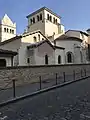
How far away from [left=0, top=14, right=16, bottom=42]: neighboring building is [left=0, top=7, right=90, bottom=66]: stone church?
1626 centimetres

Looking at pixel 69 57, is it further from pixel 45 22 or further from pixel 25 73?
pixel 25 73

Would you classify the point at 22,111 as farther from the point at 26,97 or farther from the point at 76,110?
the point at 26,97

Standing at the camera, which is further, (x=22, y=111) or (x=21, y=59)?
(x=21, y=59)

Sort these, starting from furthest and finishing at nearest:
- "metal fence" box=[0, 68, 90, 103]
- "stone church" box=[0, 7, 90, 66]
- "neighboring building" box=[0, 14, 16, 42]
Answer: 1. "neighboring building" box=[0, 14, 16, 42]
2. "stone church" box=[0, 7, 90, 66]
3. "metal fence" box=[0, 68, 90, 103]

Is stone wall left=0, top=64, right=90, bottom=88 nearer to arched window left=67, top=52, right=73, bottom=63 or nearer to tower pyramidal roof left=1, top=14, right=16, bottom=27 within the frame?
arched window left=67, top=52, right=73, bottom=63

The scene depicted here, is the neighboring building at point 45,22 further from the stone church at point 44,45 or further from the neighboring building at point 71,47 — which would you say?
the neighboring building at point 71,47

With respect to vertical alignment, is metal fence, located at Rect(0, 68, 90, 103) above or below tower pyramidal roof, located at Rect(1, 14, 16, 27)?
below

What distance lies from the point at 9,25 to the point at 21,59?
44.7 m

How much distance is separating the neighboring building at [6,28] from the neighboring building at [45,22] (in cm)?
1638

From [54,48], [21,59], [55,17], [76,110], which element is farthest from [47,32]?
[76,110]

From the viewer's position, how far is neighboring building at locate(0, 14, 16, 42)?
66.7 meters

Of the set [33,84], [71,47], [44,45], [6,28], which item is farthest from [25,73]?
[6,28]

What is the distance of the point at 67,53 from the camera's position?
38.9 meters

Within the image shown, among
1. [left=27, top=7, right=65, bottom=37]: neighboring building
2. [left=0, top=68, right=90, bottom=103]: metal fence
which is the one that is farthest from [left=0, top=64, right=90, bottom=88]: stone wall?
[left=27, top=7, right=65, bottom=37]: neighboring building
